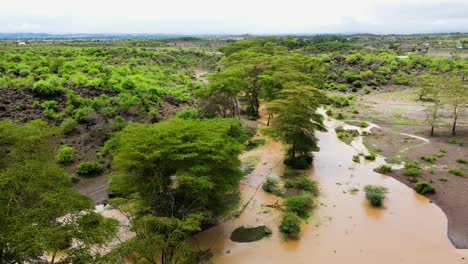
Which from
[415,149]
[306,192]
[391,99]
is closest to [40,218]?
[306,192]

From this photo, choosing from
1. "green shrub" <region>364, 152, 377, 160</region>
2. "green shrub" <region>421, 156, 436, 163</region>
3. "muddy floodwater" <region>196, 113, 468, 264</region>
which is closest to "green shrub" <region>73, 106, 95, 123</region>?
"muddy floodwater" <region>196, 113, 468, 264</region>

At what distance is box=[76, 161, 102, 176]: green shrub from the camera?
24.5 m

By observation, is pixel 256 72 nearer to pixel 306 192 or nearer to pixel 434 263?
pixel 306 192

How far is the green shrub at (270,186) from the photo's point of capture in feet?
75.9

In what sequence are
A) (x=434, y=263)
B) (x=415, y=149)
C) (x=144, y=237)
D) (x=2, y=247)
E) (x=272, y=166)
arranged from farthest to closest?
(x=415, y=149), (x=272, y=166), (x=434, y=263), (x=144, y=237), (x=2, y=247)

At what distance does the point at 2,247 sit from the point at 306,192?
17341 mm

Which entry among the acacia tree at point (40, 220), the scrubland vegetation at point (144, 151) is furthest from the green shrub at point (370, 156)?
the acacia tree at point (40, 220)

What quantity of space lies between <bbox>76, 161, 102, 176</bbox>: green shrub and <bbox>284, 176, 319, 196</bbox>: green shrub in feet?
45.1

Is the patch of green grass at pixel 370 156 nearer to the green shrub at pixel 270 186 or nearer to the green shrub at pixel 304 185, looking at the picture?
the green shrub at pixel 304 185

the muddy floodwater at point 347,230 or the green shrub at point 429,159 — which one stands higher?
the green shrub at point 429,159

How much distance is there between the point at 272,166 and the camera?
2731cm

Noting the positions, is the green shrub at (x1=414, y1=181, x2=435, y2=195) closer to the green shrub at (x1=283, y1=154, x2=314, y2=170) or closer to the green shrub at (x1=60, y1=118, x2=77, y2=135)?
the green shrub at (x1=283, y1=154, x2=314, y2=170)

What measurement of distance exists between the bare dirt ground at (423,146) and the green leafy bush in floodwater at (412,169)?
1.13ft

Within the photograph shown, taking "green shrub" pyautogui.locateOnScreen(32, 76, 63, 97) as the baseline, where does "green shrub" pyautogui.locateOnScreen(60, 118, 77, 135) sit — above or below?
below
